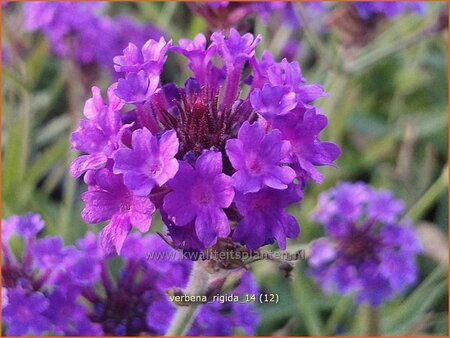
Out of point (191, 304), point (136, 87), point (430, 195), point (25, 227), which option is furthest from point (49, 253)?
point (430, 195)

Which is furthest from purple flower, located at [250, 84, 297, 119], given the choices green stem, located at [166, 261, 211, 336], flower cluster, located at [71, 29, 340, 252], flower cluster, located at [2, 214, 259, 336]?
flower cluster, located at [2, 214, 259, 336]

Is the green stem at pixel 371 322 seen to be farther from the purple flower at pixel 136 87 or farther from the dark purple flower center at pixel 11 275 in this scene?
the purple flower at pixel 136 87

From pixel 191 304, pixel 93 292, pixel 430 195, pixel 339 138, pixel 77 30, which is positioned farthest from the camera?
pixel 339 138

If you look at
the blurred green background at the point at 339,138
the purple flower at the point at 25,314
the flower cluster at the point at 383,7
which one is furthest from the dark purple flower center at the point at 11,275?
the flower cluster at the point at 383,7

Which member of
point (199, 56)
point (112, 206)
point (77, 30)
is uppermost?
point (199, 56)

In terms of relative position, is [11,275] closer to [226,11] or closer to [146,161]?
[146,161]
